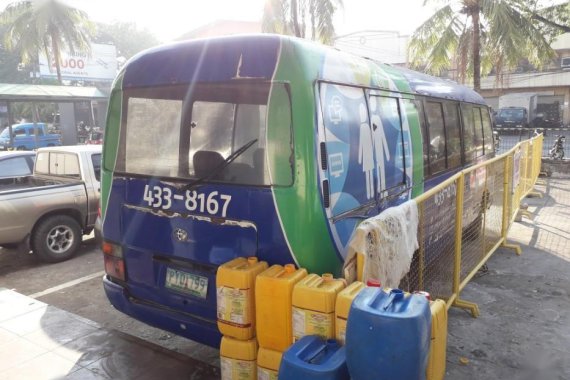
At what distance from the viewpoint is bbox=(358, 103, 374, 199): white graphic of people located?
132 inches

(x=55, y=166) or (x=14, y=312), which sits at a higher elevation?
(x=55, y=166)

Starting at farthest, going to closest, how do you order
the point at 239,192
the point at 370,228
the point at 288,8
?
1. the point at 288,8
2. the point at 239,192
3. the point at 370,228

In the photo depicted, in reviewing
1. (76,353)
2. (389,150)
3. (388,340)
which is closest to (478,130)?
(389,150)

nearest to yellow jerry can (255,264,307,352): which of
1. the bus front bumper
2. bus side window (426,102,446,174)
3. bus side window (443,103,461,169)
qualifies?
the bus front bumper

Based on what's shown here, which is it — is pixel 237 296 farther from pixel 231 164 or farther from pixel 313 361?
pixel 231 164

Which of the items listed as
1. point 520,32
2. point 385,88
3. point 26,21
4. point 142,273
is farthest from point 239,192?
point 26,21

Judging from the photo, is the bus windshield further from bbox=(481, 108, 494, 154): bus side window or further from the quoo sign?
the quoo sign

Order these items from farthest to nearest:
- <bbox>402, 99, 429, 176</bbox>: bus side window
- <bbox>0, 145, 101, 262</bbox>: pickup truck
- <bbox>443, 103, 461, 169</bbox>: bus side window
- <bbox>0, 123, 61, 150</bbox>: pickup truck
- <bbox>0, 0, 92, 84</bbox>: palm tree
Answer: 1. <bbox>0, 123, 61, 150</bbox>: pickup truck
2. <bbox>0, 0, 92, 84</bbox>: palm tree
3. <bbox>0, 145, 101, 262</bbox>: pickup truck
4. <bbox>443, 103, 461, 169</bbox>: bus side window
5. <bbox>402, 99, 429, 176</bbox>: bus side window

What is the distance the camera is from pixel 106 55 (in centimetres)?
4238

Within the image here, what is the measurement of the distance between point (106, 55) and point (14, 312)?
1668 inches

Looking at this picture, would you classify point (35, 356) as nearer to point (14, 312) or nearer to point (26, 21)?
point (14, 312)

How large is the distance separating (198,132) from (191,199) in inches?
19.1

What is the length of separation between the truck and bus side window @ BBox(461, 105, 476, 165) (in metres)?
24.7

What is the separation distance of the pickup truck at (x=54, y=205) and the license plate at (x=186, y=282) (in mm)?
3855
